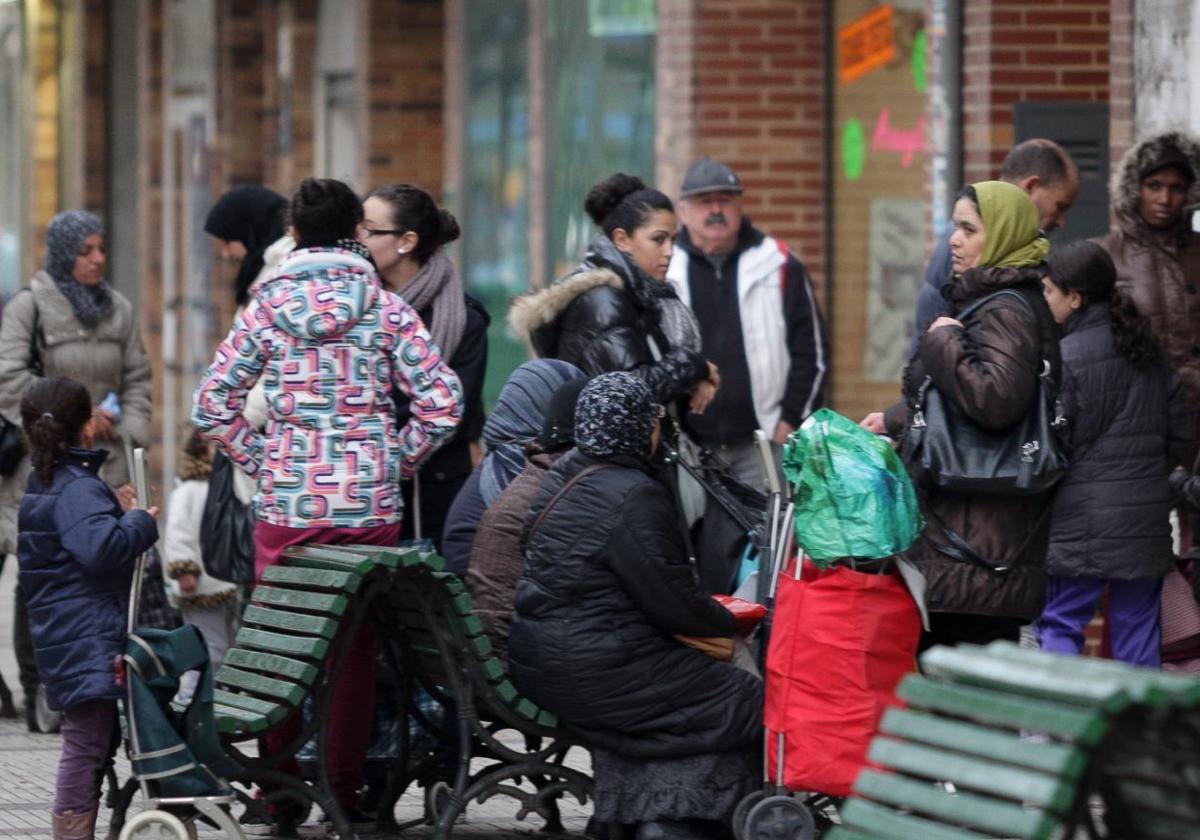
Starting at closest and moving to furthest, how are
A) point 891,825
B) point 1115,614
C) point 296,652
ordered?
1. point 891,825
2. point 296,652
3. point 1115,614

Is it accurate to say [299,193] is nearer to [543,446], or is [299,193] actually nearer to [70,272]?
[543,446]

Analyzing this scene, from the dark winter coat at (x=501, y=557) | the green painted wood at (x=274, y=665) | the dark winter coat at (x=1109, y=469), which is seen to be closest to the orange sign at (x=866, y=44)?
the dark winter coat at (x=1109, y=469)

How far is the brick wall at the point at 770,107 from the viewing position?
39.1 feet

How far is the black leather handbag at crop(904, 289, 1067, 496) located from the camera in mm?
6578

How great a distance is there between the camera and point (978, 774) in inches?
167

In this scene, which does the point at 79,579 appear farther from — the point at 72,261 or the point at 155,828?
the point at 72,261

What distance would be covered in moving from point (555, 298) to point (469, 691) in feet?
4.94

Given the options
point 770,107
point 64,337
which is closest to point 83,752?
point 64,337

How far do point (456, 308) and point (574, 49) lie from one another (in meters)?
5.96

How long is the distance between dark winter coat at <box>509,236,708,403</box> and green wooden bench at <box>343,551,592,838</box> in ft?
3.73

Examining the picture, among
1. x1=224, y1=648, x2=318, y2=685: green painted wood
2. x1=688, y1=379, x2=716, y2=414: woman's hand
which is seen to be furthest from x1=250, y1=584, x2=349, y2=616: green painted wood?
x1=688, y1=379, x2=716, y2=414: woman's hand

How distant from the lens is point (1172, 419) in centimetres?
754

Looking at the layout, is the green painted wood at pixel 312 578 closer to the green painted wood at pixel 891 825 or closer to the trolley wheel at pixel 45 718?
the green painted wood at pixel 891 825

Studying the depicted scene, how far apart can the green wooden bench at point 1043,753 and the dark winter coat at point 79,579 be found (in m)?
2.72
